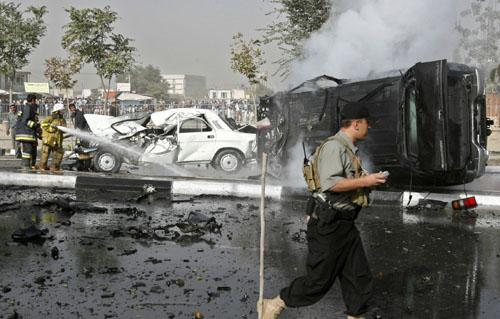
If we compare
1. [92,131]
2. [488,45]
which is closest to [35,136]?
[92,131]

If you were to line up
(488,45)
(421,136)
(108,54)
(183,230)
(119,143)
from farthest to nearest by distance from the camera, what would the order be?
(108,54)
(488,45)
(119,143)
(421,136)
(183,230)

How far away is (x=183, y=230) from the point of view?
7.93 meters

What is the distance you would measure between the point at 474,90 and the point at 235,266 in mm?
5244

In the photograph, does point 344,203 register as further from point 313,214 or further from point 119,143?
point 119,143

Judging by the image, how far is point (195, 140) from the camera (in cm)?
1482

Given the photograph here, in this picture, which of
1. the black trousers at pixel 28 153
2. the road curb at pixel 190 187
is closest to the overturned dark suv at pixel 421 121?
the road curb at pixel 190 187

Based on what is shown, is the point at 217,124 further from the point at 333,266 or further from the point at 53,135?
the point at 333,266

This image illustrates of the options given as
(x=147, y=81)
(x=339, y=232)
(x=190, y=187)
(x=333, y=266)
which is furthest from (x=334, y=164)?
(x=147, y=81)

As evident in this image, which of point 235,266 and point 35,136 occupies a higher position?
point 35,136

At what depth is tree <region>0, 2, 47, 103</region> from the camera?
33656 mm

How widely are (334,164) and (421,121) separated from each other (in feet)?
18.7

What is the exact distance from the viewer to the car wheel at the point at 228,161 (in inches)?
589

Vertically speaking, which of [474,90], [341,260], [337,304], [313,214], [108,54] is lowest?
[337,304]

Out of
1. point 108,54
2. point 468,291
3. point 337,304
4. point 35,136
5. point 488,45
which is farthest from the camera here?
point 108,54
